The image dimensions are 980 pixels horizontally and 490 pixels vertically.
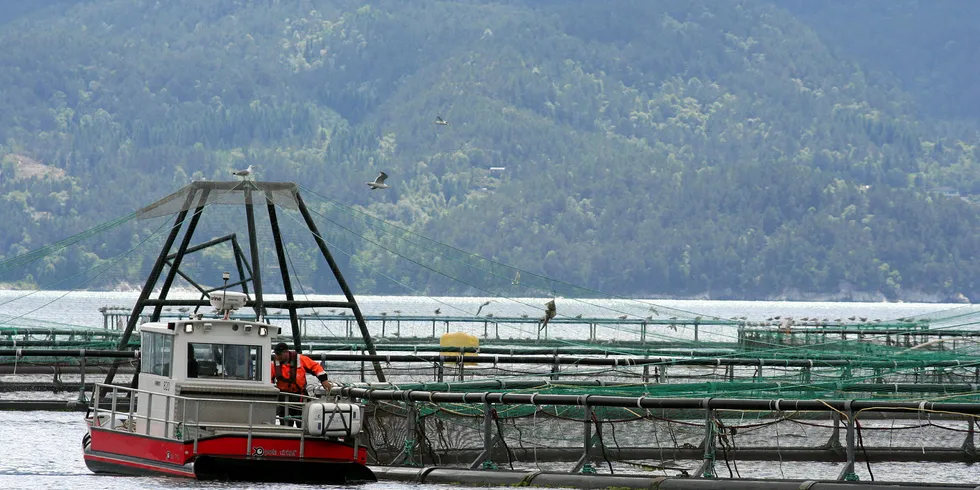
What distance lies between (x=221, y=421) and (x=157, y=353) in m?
1.69

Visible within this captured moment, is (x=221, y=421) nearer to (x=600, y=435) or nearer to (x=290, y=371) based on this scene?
(x=290, y=371)

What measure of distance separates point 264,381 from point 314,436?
1.87 meters

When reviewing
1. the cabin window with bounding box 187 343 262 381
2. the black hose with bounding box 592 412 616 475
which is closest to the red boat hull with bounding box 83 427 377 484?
the cabin window with bounding box 187 343 262 381

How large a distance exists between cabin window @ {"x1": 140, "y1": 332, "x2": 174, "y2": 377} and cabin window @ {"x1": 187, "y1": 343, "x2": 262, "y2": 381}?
0.39 metres

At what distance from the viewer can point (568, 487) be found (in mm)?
24016

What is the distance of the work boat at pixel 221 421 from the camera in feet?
82.7

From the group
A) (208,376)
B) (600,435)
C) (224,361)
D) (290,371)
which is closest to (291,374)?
(290,371)

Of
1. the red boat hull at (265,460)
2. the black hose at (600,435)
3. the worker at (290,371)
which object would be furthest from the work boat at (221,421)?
the black hose at (600,435)

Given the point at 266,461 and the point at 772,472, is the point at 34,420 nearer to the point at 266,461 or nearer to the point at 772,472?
the point at 266,461

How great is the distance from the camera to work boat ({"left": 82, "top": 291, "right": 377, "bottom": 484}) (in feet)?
82.7

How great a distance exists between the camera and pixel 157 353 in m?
27.0

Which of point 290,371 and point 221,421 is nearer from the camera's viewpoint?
point 221,421

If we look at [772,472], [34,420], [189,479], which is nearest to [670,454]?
[772,472]

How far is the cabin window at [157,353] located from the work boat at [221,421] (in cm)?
2
